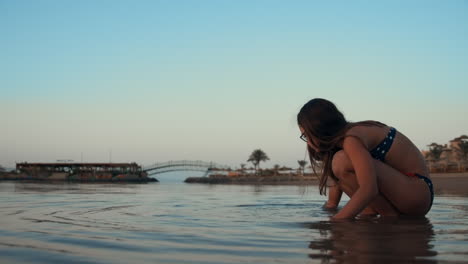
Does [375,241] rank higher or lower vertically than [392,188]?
lower

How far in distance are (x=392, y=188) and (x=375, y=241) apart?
3.11 ft

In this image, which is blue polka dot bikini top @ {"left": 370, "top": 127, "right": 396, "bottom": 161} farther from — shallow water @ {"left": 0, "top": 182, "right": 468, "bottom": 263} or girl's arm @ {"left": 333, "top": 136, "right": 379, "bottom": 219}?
shallow water @ {"left": 0, "top": 182, "right": 468, "bottom": 263}

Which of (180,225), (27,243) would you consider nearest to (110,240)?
(27,243)

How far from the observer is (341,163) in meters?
3.22

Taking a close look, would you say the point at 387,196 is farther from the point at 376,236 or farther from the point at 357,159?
the point at 376,236

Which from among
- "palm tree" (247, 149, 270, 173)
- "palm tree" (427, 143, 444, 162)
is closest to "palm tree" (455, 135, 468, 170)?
"palm tree" (427, 143, 444, 162)

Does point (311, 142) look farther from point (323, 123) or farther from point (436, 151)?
point (436, 151)

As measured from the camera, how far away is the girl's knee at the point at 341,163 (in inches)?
125

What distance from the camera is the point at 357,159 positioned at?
9.64 feet

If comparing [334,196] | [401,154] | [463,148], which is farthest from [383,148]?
[463,148]

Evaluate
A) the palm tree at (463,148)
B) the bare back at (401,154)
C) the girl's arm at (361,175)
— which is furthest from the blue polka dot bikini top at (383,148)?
the palm tree at (463,148)

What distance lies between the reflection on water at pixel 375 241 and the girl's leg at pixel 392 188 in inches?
5.2

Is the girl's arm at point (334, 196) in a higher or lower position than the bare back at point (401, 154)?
lower

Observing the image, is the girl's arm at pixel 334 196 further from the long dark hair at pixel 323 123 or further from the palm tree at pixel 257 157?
the palm tree at pixel 257 157
